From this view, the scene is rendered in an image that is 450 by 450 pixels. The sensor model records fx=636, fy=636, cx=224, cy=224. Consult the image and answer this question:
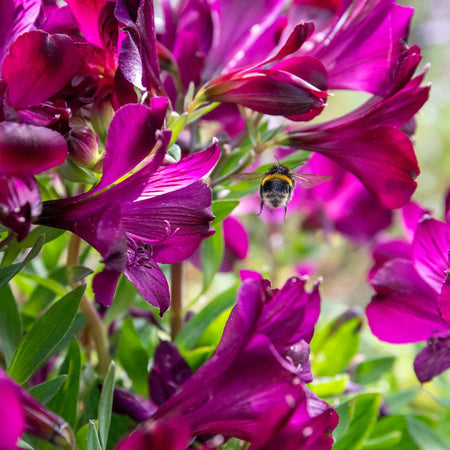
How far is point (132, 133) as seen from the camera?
1.82ft

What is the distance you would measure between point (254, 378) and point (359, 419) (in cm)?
40

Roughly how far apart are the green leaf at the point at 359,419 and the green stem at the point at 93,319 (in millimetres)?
327

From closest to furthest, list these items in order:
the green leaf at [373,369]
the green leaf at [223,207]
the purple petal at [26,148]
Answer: the purple petal at [26,148] < the green leaf at [223,207] < the green leaf at [373,369]

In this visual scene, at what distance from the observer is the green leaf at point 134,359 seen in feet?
3.07

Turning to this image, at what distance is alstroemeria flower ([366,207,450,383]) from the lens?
779 millimetres

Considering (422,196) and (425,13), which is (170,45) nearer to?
(422,196)

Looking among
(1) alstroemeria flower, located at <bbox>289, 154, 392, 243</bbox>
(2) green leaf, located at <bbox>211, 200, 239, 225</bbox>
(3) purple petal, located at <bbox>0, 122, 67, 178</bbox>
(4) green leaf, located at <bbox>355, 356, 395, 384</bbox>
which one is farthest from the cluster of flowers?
(1) alstroemeria flower, located at <bbox>289, 154, 392, 243</bbox>

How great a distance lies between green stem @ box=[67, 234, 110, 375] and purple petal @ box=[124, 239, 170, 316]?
0.21m

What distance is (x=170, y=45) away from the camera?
938mm

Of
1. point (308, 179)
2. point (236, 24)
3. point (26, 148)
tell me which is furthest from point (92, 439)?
point (236, 24)

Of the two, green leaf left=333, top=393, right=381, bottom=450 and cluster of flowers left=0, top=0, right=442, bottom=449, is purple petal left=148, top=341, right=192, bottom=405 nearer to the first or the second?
cluster of flowers left=0, top=0, right=442, bottom=449

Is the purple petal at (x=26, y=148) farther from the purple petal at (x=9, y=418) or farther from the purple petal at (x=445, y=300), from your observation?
the purple petal at (x=445, y=300)

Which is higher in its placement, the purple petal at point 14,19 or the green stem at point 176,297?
the purple petal at point 14,19

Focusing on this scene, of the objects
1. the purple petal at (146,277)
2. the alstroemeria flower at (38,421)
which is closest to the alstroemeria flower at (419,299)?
the purple petal at (146,277)
